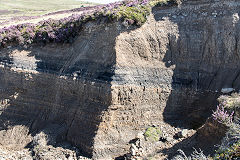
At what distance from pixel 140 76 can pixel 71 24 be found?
7117 millimetres

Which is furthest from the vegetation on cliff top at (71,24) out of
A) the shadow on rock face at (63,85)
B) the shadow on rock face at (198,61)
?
the shadow on rock face at (198,61)

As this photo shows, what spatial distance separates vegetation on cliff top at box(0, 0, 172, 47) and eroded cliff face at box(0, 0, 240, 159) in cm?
57

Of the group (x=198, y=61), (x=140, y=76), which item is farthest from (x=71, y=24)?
(x=198, y=61)

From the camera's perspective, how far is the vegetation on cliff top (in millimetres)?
17784

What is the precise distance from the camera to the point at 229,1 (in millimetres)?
18188

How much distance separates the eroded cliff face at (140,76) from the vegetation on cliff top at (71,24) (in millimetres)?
575

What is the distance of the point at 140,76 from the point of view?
17.2 metres

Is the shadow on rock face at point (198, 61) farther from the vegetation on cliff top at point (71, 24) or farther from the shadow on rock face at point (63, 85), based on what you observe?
the shadow on rock face at point (63, 85)

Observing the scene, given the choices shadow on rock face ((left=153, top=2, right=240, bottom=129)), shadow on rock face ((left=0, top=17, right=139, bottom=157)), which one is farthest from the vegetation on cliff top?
shadow on rock face ((left=153, top=2, right=240, bottom=129))

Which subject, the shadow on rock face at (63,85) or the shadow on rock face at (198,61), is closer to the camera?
the shadow on rock face at (63,85)

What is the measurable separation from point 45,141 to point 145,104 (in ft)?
23.1

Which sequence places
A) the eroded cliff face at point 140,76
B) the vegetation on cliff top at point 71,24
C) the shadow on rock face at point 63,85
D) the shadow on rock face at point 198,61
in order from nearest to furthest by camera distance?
the eroded cliff face at point 140,76, the shadow on rock face at point 63,85, the shadow on rock face at point 198,61, the vegetation on cliff top at point 71,24

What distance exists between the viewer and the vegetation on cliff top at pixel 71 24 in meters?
17.8

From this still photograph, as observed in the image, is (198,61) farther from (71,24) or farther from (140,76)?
(71,24)
